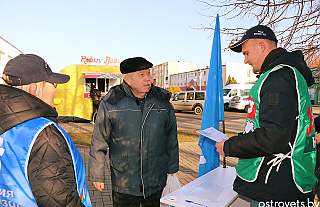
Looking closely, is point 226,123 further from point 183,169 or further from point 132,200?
point 132,200

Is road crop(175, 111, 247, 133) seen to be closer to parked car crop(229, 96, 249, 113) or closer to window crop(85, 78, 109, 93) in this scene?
window crop(85, 78, 109, 93)

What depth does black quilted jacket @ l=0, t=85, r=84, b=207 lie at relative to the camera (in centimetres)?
110

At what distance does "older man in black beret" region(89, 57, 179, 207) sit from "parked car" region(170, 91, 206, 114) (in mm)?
16088

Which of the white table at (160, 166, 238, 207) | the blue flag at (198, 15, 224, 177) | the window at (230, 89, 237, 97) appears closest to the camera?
the white table at (160, 166, 238, 207)

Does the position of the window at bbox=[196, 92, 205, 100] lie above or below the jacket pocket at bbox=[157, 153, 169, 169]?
above

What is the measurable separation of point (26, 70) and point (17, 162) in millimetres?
495

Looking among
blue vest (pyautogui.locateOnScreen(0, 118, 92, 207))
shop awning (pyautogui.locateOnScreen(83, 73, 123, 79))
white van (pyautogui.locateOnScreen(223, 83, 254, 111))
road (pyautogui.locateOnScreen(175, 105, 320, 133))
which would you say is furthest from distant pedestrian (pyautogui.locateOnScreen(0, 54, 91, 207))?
white van (pyautogui.locateOnScreen(223, 83, 254, 111))

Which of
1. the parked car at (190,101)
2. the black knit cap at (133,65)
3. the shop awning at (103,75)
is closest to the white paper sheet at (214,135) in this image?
the black knit cap at (133,65)

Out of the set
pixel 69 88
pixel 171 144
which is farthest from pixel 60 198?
pixel 69 88

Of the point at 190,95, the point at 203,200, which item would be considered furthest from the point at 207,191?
the point at 190,95

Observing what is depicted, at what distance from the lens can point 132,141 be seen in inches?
84.4

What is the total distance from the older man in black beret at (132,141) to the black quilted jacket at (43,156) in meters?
0.96

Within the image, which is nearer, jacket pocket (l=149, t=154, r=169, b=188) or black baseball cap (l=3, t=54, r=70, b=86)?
black baseball cap (l=3, t=54, r=70, b=86)

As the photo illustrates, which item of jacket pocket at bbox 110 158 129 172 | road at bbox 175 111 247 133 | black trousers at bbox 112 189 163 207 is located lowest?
road at bbox 175 111 247 133
